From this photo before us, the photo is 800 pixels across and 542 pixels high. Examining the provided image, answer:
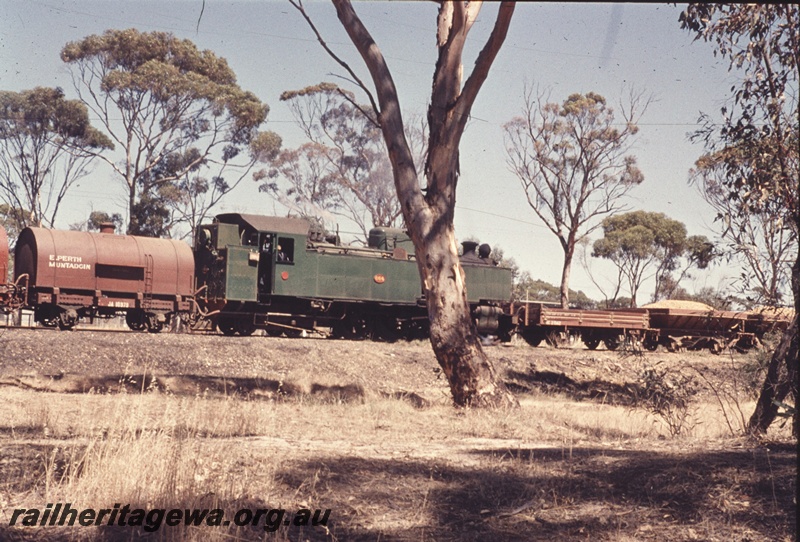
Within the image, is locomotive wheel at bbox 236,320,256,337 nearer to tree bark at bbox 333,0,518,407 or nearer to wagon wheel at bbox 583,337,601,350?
wagon wheel at bbox 583,337,601,350

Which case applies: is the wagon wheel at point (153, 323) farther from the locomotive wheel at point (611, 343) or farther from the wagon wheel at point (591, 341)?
the locomotive wheel at point (611, 343)

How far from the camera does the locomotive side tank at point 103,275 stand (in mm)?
21594

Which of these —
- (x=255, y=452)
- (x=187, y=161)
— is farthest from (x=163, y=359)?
(x=187, y=161)

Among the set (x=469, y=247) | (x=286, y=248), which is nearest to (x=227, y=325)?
(x=286, y=248)

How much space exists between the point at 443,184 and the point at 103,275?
45.7 ft

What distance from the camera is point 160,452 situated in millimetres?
6195

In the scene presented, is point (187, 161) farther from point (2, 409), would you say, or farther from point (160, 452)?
point (160, 452)

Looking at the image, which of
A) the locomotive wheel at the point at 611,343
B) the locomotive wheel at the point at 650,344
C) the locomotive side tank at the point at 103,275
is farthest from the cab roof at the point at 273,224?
the locomotive wheel at the point at 650,344

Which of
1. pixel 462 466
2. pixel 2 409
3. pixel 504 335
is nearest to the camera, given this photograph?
pixel 462 466

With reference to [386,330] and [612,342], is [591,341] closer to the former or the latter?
[612,342]

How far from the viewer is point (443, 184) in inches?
456

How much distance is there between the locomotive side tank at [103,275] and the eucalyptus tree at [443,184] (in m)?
13.0

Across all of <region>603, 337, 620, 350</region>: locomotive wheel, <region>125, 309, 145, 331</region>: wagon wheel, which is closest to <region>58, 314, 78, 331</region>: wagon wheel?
<region>125, 309, 145, 331</region>: wagon wheel

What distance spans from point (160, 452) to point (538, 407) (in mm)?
8352
